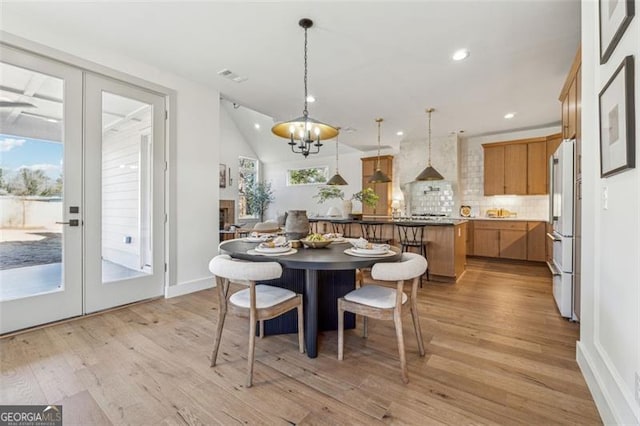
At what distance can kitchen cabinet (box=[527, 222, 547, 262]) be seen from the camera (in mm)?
5463

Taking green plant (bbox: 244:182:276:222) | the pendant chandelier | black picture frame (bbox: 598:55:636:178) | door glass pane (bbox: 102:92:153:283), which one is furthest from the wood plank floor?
green plant (bbox: 244:182:276:222)

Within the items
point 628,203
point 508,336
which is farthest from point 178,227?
point 628,203

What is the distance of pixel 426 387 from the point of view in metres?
1.79

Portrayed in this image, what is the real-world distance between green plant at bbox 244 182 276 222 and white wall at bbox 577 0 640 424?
873 cm

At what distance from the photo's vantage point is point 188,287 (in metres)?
3.72

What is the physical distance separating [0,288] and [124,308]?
1.00m

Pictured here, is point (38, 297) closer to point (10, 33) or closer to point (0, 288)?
point (0, 288)

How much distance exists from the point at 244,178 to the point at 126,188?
659 centimetres

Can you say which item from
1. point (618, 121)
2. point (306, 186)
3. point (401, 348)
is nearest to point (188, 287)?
point (401, 348)

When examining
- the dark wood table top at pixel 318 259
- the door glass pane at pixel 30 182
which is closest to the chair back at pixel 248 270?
the dark wood table top at pixel 318 259

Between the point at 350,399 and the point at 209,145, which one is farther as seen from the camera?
the point at 209,145

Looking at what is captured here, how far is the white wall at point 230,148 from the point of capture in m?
8.68

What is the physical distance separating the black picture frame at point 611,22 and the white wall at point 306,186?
683 cm

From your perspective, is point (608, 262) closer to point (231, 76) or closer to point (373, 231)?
point (373, 231)
